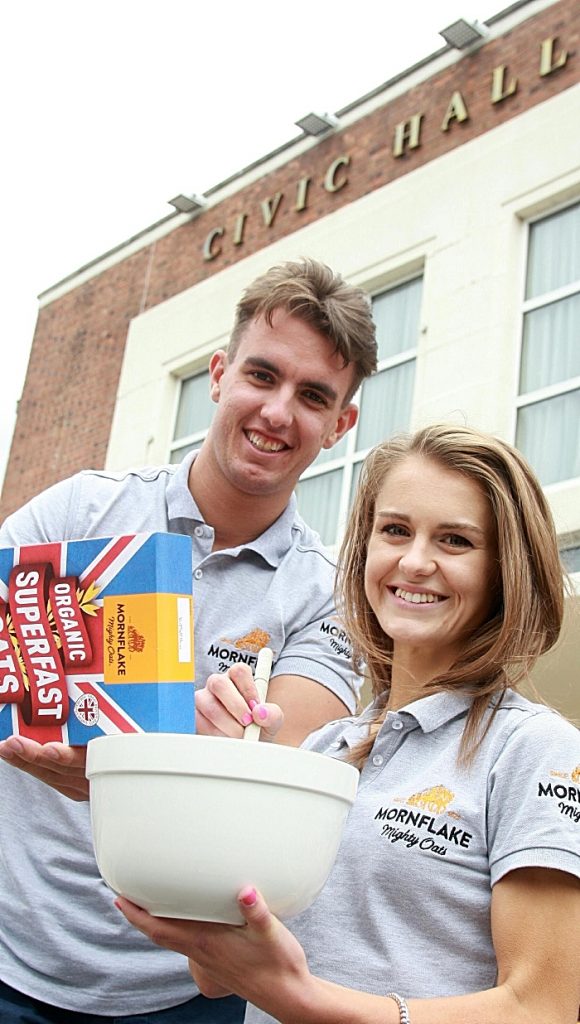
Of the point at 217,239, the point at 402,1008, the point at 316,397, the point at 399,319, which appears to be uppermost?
the point at 217,239

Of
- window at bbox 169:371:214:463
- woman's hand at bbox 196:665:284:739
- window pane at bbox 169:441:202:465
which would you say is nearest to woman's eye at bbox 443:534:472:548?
woman's hand at bbox 196:665:284:739

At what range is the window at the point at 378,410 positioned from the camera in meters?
7.81

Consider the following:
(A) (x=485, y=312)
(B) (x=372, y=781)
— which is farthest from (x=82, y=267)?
(B) (x=372, y=781)

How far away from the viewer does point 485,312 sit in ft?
23.8

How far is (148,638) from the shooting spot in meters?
1.55

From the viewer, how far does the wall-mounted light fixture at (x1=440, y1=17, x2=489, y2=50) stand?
7883 millimetres

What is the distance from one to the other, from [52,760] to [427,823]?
1.77 feet

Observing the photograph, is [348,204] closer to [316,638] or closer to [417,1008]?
[316,638]

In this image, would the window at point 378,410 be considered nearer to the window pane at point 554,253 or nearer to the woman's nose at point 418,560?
the window pane at point 554,253

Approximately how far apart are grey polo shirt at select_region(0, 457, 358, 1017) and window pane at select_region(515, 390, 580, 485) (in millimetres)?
4257

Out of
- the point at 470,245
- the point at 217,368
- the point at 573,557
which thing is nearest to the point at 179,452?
the point at 470,245

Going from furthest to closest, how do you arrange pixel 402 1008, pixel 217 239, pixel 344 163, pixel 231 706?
pixel 217 239
pixel 344 163
pixel 231 706
pixel 402 1008

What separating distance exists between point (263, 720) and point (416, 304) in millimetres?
6633

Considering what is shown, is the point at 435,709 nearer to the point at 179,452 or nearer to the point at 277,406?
the point at 277,406
